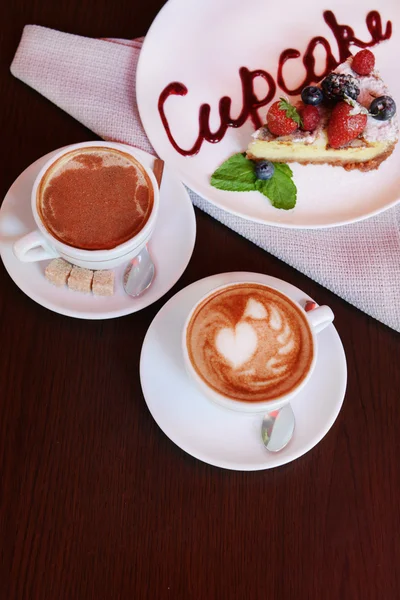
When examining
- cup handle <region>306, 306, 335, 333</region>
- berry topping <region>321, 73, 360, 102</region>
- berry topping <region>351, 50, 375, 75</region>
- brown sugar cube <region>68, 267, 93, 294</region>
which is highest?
berry topping <region>351, 50, 375, 75</region>

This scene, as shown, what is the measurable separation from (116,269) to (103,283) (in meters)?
0.06

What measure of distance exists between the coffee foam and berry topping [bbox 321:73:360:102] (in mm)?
546

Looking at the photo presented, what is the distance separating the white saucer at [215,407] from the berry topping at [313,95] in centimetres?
60

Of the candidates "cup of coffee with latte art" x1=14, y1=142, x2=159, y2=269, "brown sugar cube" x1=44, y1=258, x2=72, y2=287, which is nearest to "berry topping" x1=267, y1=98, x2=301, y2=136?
"cup of coffee with latte art" x1=14, y1=142, x2=159, y2=269

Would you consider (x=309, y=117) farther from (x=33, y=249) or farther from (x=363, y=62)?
(x=33, y=249)

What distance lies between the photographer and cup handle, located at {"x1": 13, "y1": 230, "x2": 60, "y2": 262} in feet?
3.54

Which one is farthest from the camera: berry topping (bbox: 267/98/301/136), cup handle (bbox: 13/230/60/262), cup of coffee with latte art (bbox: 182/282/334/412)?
berry topping (bbox: 267/98/301/136)

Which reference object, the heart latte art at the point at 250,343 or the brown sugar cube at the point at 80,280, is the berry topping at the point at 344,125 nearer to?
the heart latte art at the point at 250,343

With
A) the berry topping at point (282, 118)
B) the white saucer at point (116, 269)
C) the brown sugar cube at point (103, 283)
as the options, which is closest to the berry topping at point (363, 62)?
the berry topping at point (282, 118)

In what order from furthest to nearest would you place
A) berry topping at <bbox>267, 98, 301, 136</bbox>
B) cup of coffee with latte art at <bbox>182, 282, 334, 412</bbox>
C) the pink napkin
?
berry topping at <bbox>267, 98, 301, 136</bbox>
the pink napkin
cup of coffee with latte art at <bbox>182, 282, 334, 412</bbox>

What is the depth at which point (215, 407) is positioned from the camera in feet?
3.46

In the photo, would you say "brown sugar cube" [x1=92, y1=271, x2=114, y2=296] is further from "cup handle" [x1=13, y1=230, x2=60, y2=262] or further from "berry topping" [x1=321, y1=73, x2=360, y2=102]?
"berry topping" [x1=321, y1=73, x2=360, y2=102]

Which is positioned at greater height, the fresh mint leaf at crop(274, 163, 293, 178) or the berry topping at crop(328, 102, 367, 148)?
the berry topping at crop(328, 102, 367, 148)

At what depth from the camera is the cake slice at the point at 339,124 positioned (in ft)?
4.52
